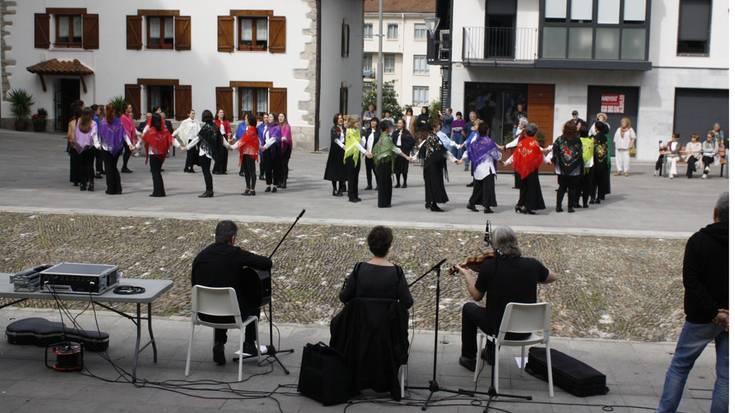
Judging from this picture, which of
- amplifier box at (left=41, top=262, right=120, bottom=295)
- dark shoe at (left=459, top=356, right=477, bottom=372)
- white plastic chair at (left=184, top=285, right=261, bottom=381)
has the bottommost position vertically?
dark shoe at (left=459, top=356, right=477, bottom=372)

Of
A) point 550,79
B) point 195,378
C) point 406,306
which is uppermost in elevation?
point 550,79

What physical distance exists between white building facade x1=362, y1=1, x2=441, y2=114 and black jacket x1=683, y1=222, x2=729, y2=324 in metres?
65.1

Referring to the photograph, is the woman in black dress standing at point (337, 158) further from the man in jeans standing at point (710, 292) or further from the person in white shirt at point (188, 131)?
the man in jeans standing at point (710, 292)

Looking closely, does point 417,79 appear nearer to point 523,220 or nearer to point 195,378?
point 523,220

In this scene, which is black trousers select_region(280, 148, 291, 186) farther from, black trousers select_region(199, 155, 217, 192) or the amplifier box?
the amplifier box

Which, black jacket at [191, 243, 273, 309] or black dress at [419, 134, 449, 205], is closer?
black jacket at [191, 243, 273, 309]

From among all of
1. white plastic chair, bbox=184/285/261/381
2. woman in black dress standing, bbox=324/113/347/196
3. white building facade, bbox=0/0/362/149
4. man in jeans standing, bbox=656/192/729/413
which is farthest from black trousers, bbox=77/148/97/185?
white building facade, bbox=0/0/362/149

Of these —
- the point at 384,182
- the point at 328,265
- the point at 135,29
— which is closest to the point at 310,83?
the point at 135,29

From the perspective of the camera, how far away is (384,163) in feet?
57.2

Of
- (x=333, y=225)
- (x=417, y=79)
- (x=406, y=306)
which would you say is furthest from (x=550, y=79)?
(x=417, y=79)

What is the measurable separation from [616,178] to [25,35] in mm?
22125

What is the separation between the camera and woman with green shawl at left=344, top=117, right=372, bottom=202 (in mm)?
18516

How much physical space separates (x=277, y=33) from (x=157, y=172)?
17203mm

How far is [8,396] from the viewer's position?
7957 millimetres
